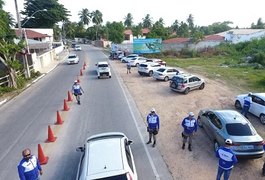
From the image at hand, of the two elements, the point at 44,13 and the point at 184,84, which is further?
the point at 44,13

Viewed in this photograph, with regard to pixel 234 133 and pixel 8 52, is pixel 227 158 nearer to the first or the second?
pixel 234 133

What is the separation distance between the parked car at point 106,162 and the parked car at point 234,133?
13.8ft

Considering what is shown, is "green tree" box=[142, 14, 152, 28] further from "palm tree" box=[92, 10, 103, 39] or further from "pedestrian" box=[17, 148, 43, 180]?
"pedestrian" box=[17, 148, 43, 180]

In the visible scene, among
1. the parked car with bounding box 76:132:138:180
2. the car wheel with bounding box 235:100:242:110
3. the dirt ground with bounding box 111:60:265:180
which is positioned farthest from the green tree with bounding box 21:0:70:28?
the parked car with bounding box 76:132:138:180

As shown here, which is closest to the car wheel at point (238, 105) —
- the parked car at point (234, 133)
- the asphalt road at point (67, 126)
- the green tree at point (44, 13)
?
the parked car at point (234, 133)

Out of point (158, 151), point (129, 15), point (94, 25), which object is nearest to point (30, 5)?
point (94, 25)

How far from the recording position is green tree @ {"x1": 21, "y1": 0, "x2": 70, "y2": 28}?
7462 cm

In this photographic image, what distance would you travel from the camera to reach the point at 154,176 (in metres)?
9.28

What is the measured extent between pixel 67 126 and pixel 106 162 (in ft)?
23.9

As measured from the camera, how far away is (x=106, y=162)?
7.55 metres

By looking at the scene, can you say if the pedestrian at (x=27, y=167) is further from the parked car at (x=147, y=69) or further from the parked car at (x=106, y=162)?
the parked car at (x=147, y=69)

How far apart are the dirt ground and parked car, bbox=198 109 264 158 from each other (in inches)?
20.6

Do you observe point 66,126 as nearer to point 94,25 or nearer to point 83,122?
point 83,122

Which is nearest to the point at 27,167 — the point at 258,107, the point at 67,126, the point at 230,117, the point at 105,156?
the point at 105,156
